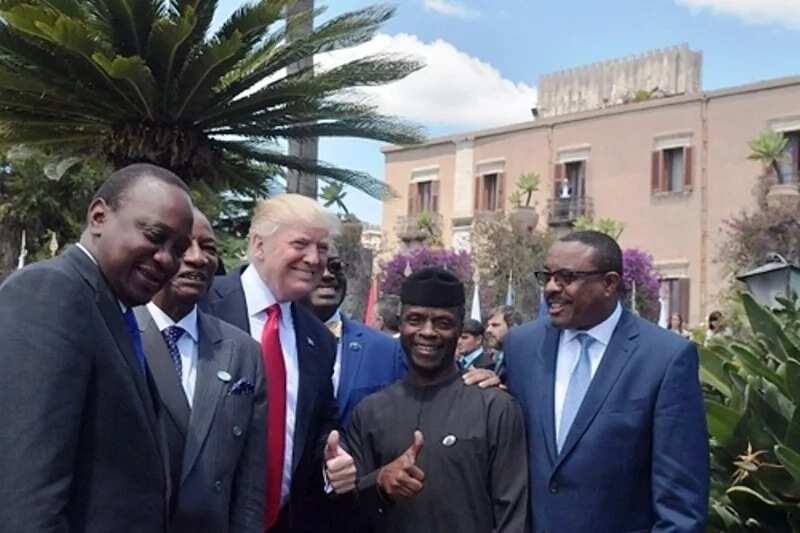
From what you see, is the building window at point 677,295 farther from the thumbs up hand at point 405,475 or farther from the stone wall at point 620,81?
the thumbs up hand at point 405,475

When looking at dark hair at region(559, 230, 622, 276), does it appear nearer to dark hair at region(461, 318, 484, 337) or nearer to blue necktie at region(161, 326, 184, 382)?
blue necktie at region(161, 326, 184, 382)

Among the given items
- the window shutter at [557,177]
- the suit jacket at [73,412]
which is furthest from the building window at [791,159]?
the suit jacket at [73,412]

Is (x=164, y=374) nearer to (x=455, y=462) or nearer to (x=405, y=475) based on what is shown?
(x=405, y=475)

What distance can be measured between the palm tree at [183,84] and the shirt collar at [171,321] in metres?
3.61

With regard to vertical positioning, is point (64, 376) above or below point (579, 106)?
below

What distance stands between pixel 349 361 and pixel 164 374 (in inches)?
53.4

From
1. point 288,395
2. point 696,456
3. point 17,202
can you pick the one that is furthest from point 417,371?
point 17,202

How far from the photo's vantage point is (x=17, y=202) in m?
17.7

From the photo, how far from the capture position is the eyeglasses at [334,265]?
522 centimetres

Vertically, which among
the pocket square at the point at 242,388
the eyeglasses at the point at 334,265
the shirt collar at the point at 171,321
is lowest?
the pocket square at the point at 242,388

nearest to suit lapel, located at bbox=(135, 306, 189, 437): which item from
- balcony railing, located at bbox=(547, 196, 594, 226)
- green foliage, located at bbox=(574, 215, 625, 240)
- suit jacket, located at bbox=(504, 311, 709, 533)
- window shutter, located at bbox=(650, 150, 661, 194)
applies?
suit jacket, located at bbox=(504, 311, 709, 533)

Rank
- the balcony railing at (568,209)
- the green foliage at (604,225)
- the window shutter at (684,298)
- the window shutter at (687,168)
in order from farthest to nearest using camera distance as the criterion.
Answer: the balcony railing at (568,209), the green foliage at (604,225), the window shutter at (687,168), the window shutter at (684,298)

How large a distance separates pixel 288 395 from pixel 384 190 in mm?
5607

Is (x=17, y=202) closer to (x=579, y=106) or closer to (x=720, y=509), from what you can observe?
(x=720, y=509)
